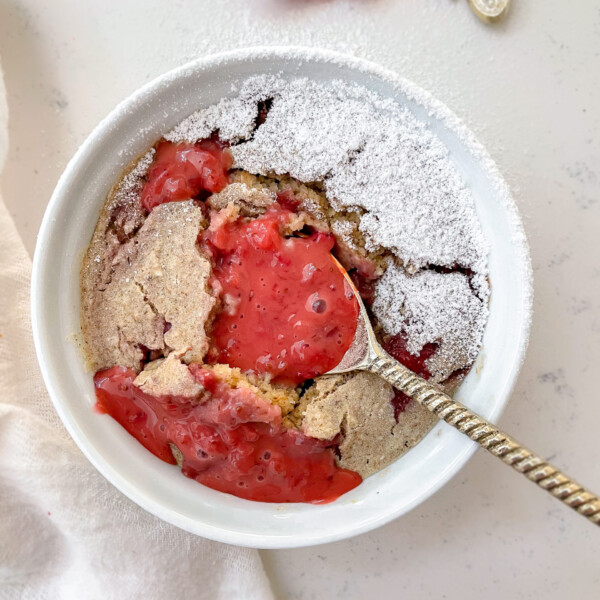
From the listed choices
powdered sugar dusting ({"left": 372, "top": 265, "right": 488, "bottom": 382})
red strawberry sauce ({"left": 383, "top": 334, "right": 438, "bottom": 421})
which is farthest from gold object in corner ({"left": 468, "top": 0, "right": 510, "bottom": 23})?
red strawberry sauce ({"left": 383, "top": 334, "right": 438, "bottom": 421})

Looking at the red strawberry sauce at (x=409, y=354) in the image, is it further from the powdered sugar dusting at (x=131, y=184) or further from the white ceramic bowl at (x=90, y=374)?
the powdered sugar dusting at (x=131, y=184)

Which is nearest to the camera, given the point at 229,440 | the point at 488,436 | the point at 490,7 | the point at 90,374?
the point at 488,436

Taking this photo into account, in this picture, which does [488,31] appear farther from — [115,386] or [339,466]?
[115,386]

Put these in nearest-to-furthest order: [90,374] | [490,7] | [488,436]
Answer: [488,436], [90,374], [490,7]

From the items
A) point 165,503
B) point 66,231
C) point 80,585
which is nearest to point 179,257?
point 66,231

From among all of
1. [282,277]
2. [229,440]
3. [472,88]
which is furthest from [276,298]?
[472,88]

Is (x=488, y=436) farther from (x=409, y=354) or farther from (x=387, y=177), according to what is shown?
(x=387, y=177)

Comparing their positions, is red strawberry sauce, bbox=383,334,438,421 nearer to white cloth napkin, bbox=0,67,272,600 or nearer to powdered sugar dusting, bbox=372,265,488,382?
powdered sugar dusting, bbox=372,265,488,382

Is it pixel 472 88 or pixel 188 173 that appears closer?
pixel 188 173
